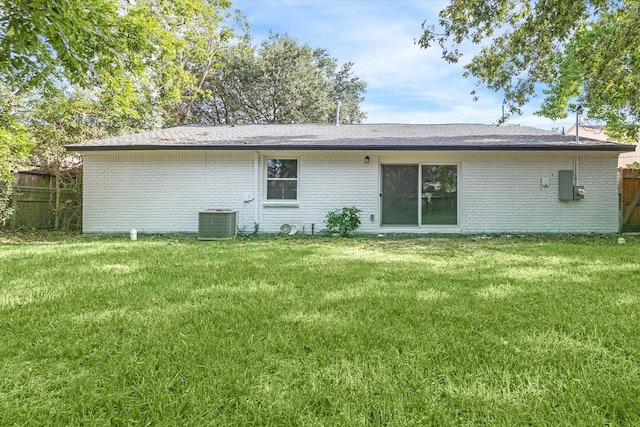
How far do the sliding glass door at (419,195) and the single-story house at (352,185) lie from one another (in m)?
0.03

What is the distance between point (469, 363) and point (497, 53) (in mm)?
9851

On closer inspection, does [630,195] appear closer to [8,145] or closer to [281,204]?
[281,204]

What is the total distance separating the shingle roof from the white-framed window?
2.10 feet

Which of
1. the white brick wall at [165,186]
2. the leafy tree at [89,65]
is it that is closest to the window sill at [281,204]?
the white brick wall at [165,186]

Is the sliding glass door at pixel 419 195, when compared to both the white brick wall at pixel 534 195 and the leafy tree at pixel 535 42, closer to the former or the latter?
the white brick wall at pixel 534 195

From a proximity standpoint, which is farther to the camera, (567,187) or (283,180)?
(283,180)

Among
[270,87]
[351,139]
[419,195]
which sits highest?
[270,87]

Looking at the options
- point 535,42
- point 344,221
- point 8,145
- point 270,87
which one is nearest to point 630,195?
point 535,42

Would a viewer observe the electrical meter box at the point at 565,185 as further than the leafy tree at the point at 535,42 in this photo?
Yes

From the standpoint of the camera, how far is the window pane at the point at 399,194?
10391mm

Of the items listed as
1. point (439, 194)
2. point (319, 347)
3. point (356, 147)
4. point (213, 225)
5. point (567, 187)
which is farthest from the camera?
point (439, 194)

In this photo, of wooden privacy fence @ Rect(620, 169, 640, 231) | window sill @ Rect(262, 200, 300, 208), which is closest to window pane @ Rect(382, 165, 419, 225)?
window sill @ Rect(262, 200, 300, 208)

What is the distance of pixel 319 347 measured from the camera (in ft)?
7.41

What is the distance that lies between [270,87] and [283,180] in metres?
12.0
